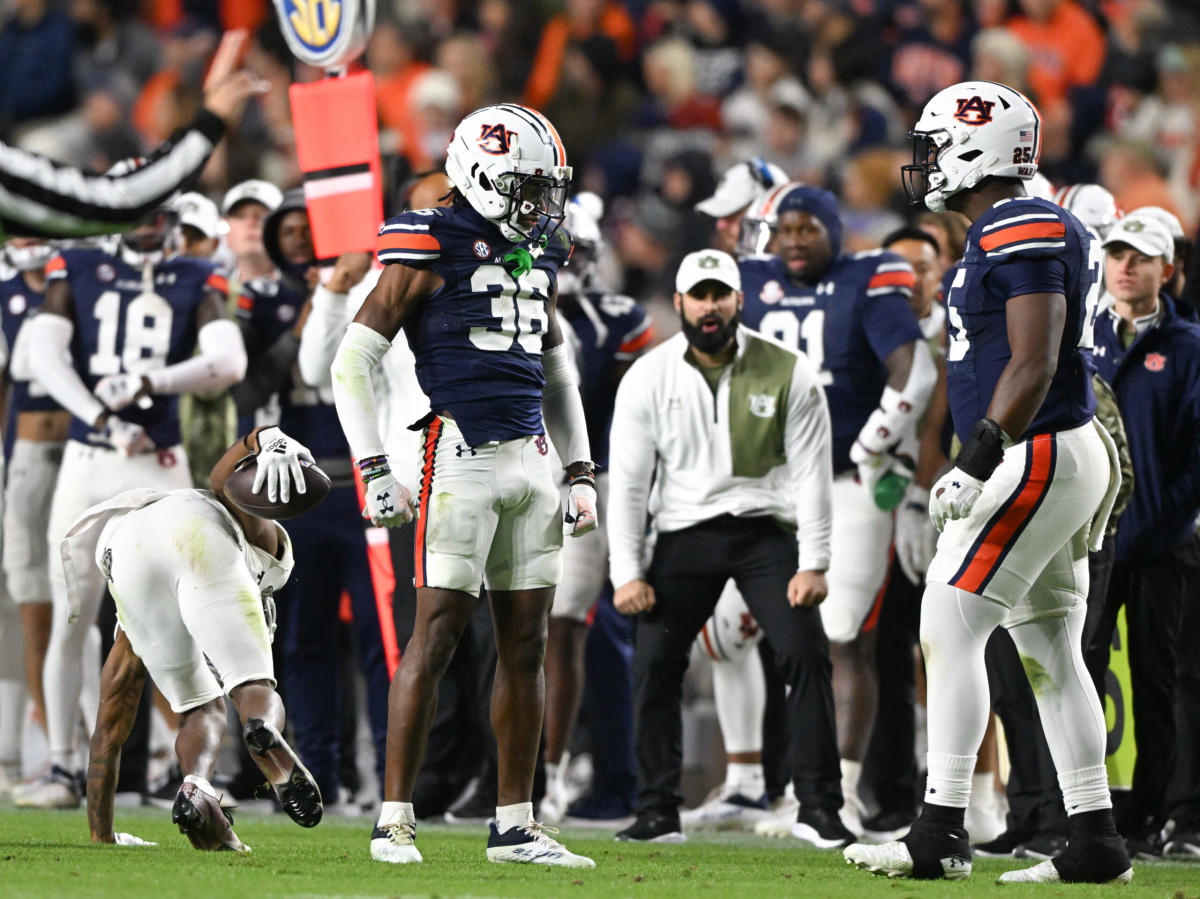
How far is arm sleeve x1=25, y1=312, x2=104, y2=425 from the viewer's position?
8.12 m

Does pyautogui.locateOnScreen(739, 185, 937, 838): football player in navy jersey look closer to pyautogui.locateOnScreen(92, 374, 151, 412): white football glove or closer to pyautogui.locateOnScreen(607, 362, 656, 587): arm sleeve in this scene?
pyautogui.locateOnScreen(607, 362, 656, 587): arm sleeve

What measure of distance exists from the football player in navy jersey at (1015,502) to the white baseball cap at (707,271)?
1.64 m

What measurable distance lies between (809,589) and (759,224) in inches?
87.5

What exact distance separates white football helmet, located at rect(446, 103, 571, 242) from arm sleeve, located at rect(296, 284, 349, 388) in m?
1.86

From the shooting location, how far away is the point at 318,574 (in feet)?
26.8

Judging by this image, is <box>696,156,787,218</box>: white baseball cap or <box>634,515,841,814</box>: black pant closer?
<box>634,515,841,814</box>: black pant

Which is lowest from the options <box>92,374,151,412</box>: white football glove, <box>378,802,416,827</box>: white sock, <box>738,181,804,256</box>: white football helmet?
<box>378,802,416,827</box>: white sock

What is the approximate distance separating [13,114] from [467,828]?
364 inches

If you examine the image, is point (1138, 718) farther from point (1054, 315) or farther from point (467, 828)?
point (467, 828)

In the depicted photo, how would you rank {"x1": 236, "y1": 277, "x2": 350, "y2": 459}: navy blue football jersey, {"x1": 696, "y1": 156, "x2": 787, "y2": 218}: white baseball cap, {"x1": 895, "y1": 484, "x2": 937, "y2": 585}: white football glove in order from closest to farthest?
{"x1": 895, "y1": 484, "x2": 937, "y2": 585}: white football glove < {"x1": 236, "y1": 277, "x2": 350, "y2": 459}: navy blue football jersey < {"x1": 696, "y1": 156, "x2": 787, "y2": 218}: white baseball cap

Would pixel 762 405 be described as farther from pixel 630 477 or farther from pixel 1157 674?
pixel 1157 674

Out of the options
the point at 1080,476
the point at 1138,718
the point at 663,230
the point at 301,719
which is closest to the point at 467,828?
the point at 301,719

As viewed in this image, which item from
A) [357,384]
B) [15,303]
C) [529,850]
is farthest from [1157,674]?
[15,303]

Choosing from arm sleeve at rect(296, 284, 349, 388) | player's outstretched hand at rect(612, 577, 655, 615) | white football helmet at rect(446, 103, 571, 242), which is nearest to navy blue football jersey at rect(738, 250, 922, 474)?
player's outstretched hand at rect(612, 577, 655, 615)
